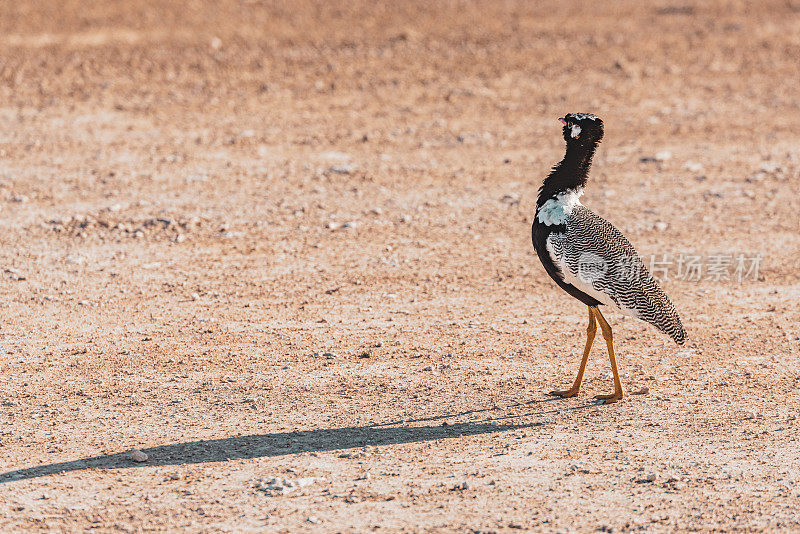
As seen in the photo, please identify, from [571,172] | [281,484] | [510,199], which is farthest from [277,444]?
[510,199]

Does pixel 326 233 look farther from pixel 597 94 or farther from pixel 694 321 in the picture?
pixel 597 94

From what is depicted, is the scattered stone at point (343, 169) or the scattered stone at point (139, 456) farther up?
the scattered stone at point (343, 169)

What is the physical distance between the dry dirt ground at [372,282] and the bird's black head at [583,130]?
5.73 feet

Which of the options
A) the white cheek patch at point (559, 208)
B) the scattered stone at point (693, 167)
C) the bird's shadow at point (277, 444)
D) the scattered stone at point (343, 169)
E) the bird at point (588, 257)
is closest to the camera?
the bird's shadow at point (277, 444)

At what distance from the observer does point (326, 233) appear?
11578 mm

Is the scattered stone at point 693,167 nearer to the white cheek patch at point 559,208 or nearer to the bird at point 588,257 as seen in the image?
the bird at point 588,257

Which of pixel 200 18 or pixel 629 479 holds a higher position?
pixel 200 18

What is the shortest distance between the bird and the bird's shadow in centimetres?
94

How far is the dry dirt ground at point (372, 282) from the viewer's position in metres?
6.79

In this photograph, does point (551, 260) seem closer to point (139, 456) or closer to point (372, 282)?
point (372, 282)

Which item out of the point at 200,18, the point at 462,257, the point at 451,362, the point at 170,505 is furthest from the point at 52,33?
the point at 170,505

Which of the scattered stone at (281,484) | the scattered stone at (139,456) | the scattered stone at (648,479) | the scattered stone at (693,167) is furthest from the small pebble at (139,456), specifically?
the scattered stone at (693,167)

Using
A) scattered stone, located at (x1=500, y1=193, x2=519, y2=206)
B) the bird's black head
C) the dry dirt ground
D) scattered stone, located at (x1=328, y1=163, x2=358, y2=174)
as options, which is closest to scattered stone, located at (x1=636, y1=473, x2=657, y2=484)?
the dry dirt ground

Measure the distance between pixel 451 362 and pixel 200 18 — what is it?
13509 millimetres
